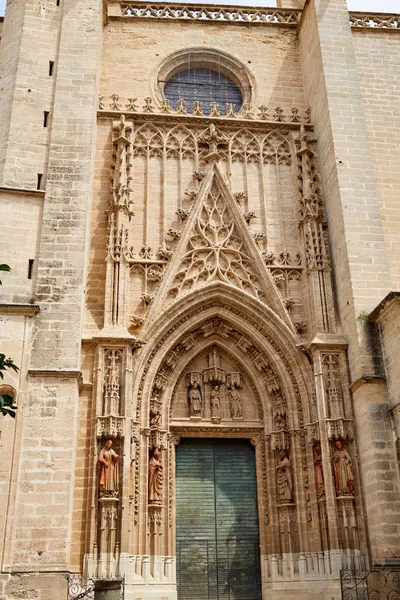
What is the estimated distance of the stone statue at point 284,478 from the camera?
35.8 feet

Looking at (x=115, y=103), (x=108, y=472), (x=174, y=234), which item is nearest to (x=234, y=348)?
(x=174, y=234)

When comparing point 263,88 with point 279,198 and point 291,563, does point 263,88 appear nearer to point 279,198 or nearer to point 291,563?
point 279,198

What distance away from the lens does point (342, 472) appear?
10.4 meters

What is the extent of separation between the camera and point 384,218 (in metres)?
12.9

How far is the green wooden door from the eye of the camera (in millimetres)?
10789

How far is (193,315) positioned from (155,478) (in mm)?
2961

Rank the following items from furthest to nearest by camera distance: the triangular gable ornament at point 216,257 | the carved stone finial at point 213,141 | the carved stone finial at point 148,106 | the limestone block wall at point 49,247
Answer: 1. the carved stone finial at point 148,106
2. the carved stone finial at point 213,141
3. the triangular gable ornament at point 216,257
4. the limestone block wall at point 49,247

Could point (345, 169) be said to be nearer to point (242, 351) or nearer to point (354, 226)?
point (354, 226)

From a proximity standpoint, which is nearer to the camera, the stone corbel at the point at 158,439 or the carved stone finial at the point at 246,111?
the stone corbel at the point at 158,439

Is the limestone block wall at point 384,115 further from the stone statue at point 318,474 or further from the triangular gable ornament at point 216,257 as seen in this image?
the stone statue at point 318,474

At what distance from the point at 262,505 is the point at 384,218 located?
5953mm

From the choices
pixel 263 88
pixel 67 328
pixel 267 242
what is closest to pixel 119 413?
pixel 67 328

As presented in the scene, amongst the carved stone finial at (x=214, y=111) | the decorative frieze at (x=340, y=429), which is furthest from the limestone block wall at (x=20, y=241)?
the decorative frieze at (x=340, y=429)

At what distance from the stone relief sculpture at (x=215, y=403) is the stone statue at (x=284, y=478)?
1306 millimetres
